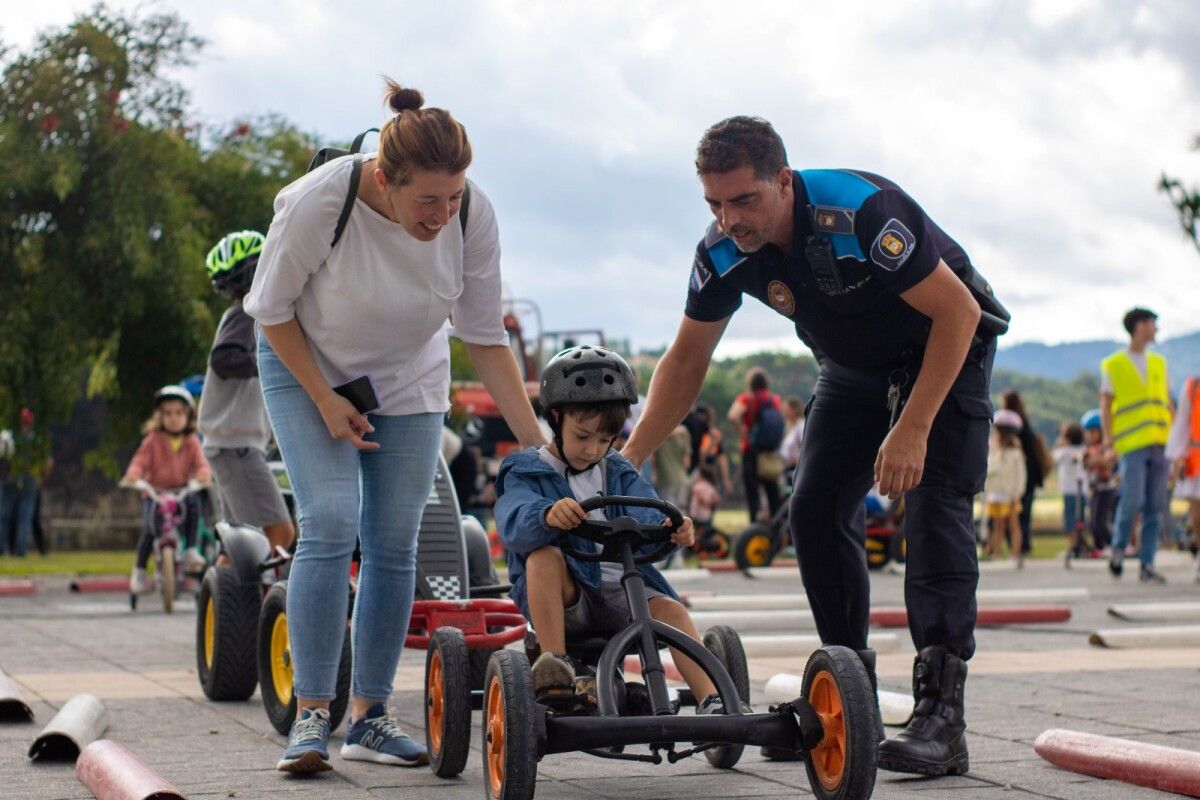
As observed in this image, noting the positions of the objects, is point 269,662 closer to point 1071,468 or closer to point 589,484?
point 589,484

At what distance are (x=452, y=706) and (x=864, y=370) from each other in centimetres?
143

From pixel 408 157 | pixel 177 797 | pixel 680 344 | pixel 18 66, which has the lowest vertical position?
pixel 177 797

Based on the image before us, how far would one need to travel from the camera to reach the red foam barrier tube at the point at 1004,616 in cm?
964

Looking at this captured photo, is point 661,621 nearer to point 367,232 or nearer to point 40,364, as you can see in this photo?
point 367,232

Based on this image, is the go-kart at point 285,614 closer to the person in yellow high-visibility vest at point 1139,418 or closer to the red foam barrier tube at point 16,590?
the red foam barrier tube at point 16,590

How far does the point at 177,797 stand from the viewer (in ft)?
12.6

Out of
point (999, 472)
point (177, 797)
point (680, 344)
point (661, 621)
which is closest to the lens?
point (177, 797)

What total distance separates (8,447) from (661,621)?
16.1 m

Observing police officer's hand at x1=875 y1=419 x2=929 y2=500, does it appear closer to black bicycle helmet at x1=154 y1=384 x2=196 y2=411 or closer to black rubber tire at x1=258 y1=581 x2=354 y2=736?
black rubber tire at x1=258 y1=581 x2=354 y2=736

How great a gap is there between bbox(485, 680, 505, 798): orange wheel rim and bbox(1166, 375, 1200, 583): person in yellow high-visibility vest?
10282 mm

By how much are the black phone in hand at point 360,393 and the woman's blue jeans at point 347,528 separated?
4.0 inches

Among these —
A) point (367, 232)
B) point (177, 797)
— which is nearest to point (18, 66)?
point (367, 232)

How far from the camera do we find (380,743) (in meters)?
4.96

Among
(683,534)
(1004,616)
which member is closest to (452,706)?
(683,534)
